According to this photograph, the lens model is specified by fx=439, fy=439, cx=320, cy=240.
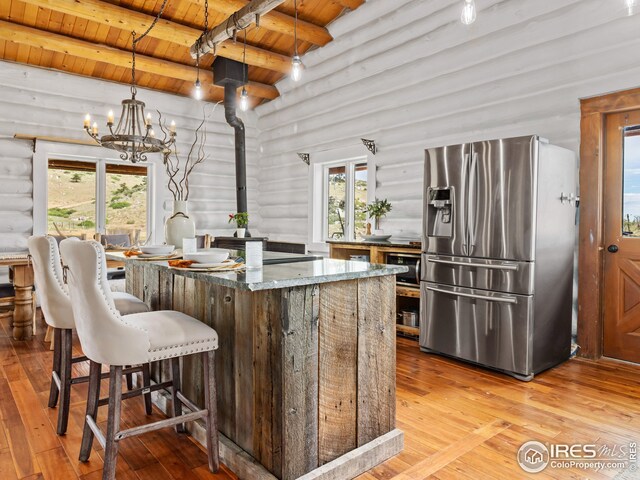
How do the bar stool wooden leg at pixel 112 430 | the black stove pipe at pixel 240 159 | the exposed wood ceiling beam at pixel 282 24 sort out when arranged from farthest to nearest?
the black stove pipe at pixel 240 159 → the exposed wood ceiling beam at pixel 282 24 → the bar stool wooden leg at pixel 112 430

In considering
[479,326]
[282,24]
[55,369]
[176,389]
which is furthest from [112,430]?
[282,24]

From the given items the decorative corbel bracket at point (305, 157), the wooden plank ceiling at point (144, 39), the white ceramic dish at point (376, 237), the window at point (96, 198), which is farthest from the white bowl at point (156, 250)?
the decorative corbel bracket at point (305, 157)

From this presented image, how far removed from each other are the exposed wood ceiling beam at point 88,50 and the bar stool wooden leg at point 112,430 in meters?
4.82

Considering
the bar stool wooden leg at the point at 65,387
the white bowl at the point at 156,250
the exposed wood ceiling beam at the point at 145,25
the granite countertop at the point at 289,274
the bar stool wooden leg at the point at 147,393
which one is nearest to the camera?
the granite countertop at the point at 289,274

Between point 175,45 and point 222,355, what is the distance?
4.94m

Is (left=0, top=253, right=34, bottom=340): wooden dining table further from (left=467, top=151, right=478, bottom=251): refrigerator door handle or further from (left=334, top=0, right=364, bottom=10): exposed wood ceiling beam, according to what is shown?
(left=334, top=0, right=364, bottom=10): exposed wood ceiling beam

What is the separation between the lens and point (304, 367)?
6.04ft

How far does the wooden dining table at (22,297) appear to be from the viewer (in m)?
4.09

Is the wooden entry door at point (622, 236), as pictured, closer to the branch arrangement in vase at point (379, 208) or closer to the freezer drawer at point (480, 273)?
the freezer drawer at point (480, 273)

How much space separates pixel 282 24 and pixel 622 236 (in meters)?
4.14

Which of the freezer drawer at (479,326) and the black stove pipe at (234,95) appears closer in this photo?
the freezer drawer at (479,326)

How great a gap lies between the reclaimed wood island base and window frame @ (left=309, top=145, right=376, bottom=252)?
12.1 ft

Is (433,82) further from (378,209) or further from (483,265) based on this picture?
(483,265)

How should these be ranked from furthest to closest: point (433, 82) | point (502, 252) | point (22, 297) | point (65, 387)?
point (433, 82) → point (22, 297) → point (502, 252) → point (65, 387)
